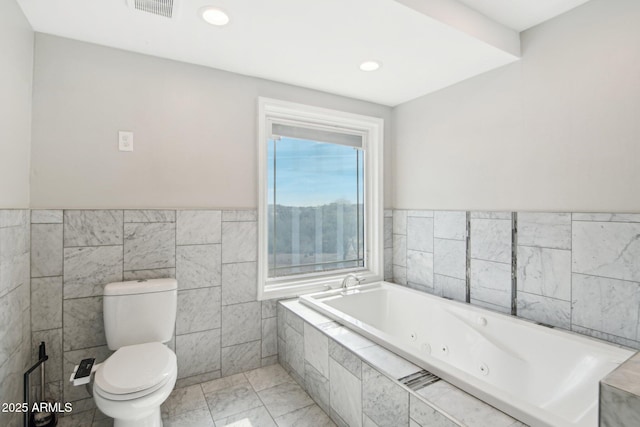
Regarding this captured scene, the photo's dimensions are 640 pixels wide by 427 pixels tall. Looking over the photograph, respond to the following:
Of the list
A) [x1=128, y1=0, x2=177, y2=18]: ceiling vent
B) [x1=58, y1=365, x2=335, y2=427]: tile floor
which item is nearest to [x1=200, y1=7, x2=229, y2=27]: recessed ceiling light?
[x1=128, y1=0, x2=177, y2=18]: ceiling vent

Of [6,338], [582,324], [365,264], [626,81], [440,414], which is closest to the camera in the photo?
[440,414]

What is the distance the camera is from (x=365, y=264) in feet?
10.8

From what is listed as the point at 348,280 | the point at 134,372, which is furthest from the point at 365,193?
→ the point at 134,372

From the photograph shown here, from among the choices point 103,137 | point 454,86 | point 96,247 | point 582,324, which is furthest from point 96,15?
point 582,324

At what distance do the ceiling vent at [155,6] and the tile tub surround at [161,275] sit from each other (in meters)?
1.18

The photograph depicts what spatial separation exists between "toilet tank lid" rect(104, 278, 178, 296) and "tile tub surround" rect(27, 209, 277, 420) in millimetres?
104

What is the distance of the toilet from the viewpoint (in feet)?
4.84

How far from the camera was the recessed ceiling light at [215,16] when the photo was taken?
1686 mm

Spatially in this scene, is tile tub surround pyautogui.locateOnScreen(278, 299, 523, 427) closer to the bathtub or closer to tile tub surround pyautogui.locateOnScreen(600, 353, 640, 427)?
the bathtub

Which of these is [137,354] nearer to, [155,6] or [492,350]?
[155,6]

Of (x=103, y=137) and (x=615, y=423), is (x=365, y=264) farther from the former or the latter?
(x=615, y=423)

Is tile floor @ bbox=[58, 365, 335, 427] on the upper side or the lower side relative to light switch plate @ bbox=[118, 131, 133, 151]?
lower

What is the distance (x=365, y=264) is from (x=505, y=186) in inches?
59.2

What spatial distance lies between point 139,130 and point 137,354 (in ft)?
4.56
